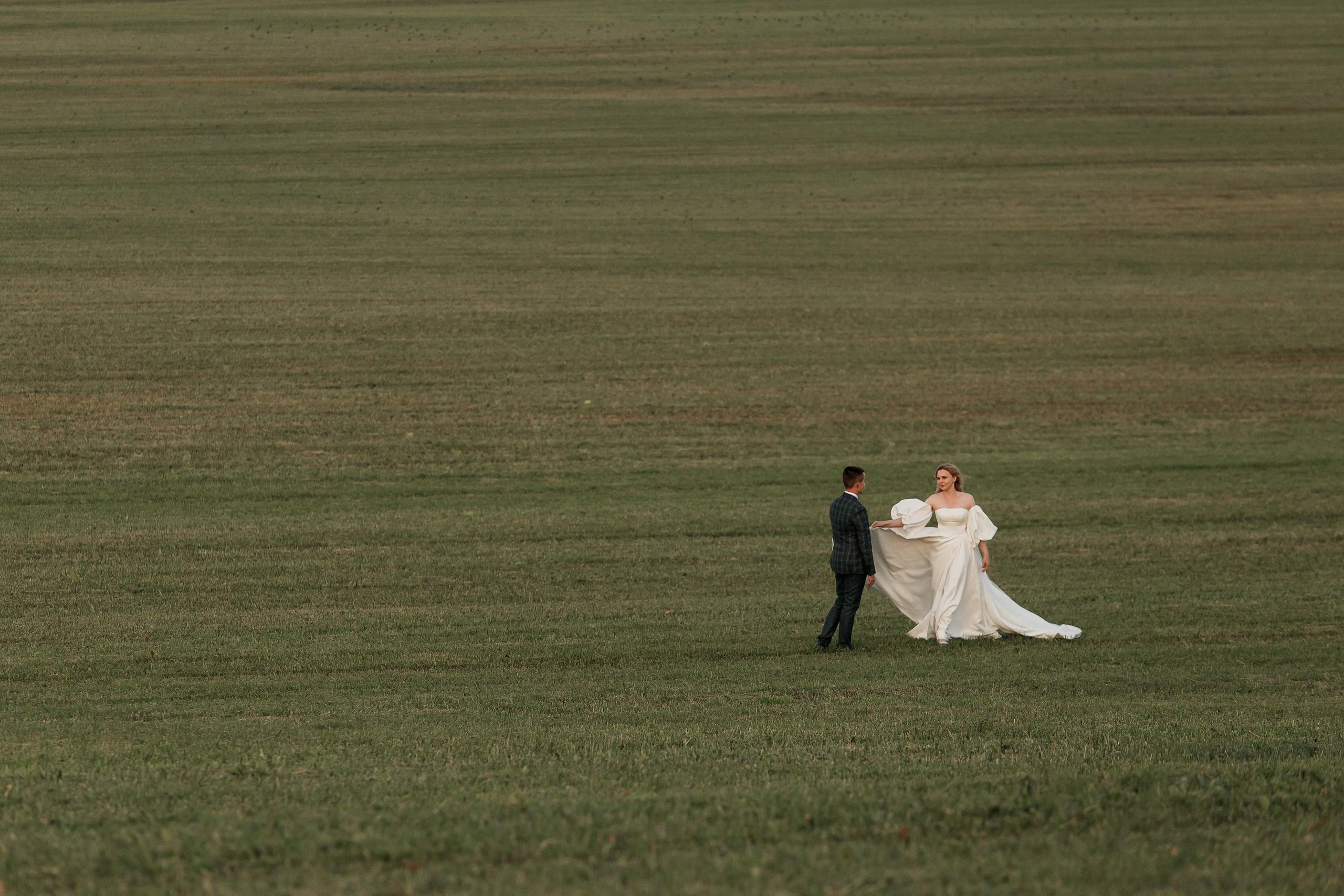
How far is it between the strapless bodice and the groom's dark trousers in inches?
43.6

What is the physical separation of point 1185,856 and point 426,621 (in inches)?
400

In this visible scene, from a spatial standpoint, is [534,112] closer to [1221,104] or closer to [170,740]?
[1221,104]

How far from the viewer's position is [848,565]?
13.9 m

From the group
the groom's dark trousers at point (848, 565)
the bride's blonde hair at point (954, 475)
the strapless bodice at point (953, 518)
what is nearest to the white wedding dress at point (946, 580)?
the strapless bodice at point (953, 518)

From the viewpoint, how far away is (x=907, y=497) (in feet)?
68.3

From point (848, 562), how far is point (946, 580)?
4.20 ft

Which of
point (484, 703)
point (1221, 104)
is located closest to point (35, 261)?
point (484, 703)

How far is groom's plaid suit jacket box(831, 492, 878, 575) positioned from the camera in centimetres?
1388

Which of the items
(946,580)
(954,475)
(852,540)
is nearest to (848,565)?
(852,540)

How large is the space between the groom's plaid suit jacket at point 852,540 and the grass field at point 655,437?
0.99 m

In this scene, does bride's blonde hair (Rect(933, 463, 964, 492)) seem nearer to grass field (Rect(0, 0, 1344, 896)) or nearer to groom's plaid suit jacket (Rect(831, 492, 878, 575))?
groom's plaid suit jacket (Rect(831, 492, 878, 575))

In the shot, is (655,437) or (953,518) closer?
(953,518)

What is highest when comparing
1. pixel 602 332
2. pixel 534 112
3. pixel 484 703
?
pixel 534 112

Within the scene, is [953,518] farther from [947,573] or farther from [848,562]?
[848,562]
